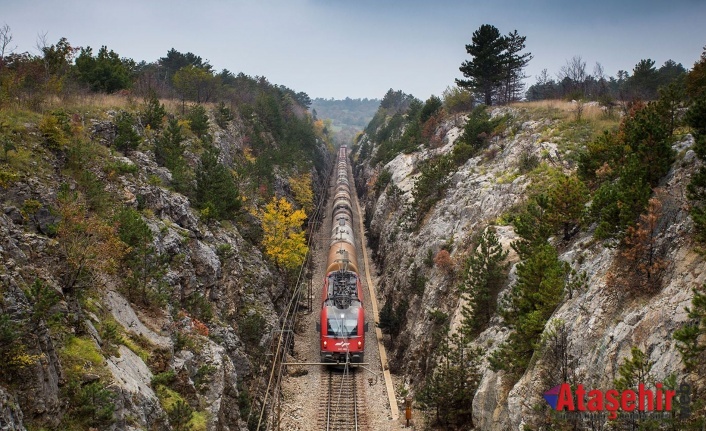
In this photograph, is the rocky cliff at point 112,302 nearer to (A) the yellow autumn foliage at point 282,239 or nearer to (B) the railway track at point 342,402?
(B) the railway track at point 342,402

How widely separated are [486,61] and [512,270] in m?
→ 34.1

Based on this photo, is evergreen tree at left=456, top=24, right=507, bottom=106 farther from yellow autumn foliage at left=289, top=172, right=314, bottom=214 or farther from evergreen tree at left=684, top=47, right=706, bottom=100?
evergreen tree at left=684, top=47, right=706, bottom=100

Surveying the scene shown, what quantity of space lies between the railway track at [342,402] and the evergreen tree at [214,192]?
12.9m

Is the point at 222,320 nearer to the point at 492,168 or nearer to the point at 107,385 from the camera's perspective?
the point at 107,385

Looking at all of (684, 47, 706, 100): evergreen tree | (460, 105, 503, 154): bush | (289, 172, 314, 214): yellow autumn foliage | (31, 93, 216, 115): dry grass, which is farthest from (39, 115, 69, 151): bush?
(289, 172, 314, 214): yellow autumn foliage

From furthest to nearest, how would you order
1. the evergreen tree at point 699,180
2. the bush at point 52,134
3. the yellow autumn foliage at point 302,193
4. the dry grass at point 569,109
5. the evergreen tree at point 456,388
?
the yellow autumn foliage at point 302,193, the dry grass at point 569,109, the bush at point 52,134, the evergreen tree at point 456,388, the evergreen tree at point 699,180

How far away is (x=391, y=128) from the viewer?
78.8 meters

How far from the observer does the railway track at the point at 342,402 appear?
2144 centimetres

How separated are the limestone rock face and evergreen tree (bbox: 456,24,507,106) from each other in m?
A: 5.98

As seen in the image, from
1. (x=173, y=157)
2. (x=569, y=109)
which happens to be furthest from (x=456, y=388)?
(x=569, y=109)

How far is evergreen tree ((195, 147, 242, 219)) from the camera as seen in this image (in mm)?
27984

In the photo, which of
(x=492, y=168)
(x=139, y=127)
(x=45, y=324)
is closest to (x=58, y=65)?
(x=139, y=127)

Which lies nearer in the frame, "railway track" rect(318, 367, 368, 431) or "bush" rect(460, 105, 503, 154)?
"railway track" rect(318, 367, 368, 431)

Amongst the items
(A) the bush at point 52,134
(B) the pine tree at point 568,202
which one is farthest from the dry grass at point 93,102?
(B) the pine tree at point 568,202
